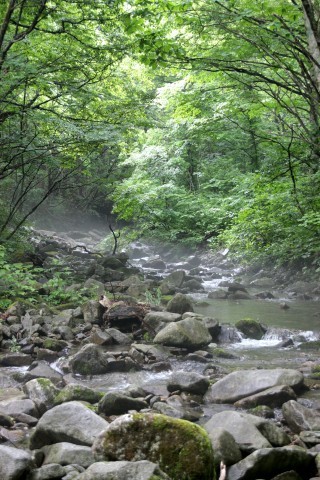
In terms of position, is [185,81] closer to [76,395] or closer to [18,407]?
[76,395]

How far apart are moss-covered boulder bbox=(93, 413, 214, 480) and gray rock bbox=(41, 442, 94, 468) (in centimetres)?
21

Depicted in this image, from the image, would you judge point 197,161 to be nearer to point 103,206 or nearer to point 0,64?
point 103,206

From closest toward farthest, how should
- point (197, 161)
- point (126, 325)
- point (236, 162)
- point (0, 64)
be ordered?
point (0, 64) < point (126, 325) < point (236, 162) < point (197, 161)

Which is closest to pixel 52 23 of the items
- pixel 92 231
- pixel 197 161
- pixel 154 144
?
pixel 154 144

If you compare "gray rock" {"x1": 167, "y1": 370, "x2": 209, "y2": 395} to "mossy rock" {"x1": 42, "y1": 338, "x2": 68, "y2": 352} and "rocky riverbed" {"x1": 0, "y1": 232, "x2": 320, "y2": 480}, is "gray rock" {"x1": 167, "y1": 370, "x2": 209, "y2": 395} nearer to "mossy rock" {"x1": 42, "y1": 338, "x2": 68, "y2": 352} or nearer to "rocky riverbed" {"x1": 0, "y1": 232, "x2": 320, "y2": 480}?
"rocky riverbed" {"x1": 0, "y1": 232, "x2": 320, "y2": 480}

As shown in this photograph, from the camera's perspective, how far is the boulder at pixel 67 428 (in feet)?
12.6

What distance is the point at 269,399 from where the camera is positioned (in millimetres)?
5367

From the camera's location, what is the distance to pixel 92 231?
38.7 m

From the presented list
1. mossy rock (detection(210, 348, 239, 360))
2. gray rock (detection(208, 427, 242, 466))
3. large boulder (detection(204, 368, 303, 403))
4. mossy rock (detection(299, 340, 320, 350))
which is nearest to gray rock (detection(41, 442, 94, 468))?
gray rock (detection(208, 427, 242, 466))

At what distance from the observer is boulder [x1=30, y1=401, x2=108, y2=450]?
3.86 m

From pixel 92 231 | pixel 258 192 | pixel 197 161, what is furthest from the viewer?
pixel 92 231

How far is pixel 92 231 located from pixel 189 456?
36.2m

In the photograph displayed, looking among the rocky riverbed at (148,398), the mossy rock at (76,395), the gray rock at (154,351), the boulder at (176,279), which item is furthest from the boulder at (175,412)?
the boulder at (176,279)

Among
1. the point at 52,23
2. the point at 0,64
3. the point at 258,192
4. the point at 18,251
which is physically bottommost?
the point at 18,251
